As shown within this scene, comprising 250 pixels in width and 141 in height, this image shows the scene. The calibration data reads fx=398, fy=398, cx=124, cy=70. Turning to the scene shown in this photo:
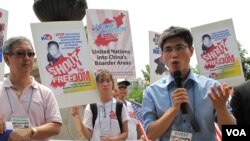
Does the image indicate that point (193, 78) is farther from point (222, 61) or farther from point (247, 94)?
point (222, 61)

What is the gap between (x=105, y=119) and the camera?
4.23 meters

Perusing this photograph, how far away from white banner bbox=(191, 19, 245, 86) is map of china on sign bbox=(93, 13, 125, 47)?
1132 mm

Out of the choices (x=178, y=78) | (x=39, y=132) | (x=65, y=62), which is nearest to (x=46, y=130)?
(x=39, y=132)

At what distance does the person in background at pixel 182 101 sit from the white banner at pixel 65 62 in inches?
82.2

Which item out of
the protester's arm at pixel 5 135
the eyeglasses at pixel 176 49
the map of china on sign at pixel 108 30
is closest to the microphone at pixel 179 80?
the eyeglasses at pixel 176 49

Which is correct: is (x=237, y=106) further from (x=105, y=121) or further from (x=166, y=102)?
(x=105, y=121)

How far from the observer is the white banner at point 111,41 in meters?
5.23

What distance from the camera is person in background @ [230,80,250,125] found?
8.06 ft

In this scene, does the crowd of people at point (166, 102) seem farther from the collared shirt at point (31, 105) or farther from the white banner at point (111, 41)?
the white banner at point (111, 41)

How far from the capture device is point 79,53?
4.71 metres

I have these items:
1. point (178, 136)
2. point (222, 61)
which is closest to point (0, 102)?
point (178, 136)

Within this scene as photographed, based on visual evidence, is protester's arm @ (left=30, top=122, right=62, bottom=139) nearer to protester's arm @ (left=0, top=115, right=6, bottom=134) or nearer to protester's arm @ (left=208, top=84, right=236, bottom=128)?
protester's arm @ (left=0, top=115, right=6, bottom=134)

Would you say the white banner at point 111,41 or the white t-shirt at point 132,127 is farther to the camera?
the white banner at point 111,41

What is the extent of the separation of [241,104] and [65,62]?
8.46ft
